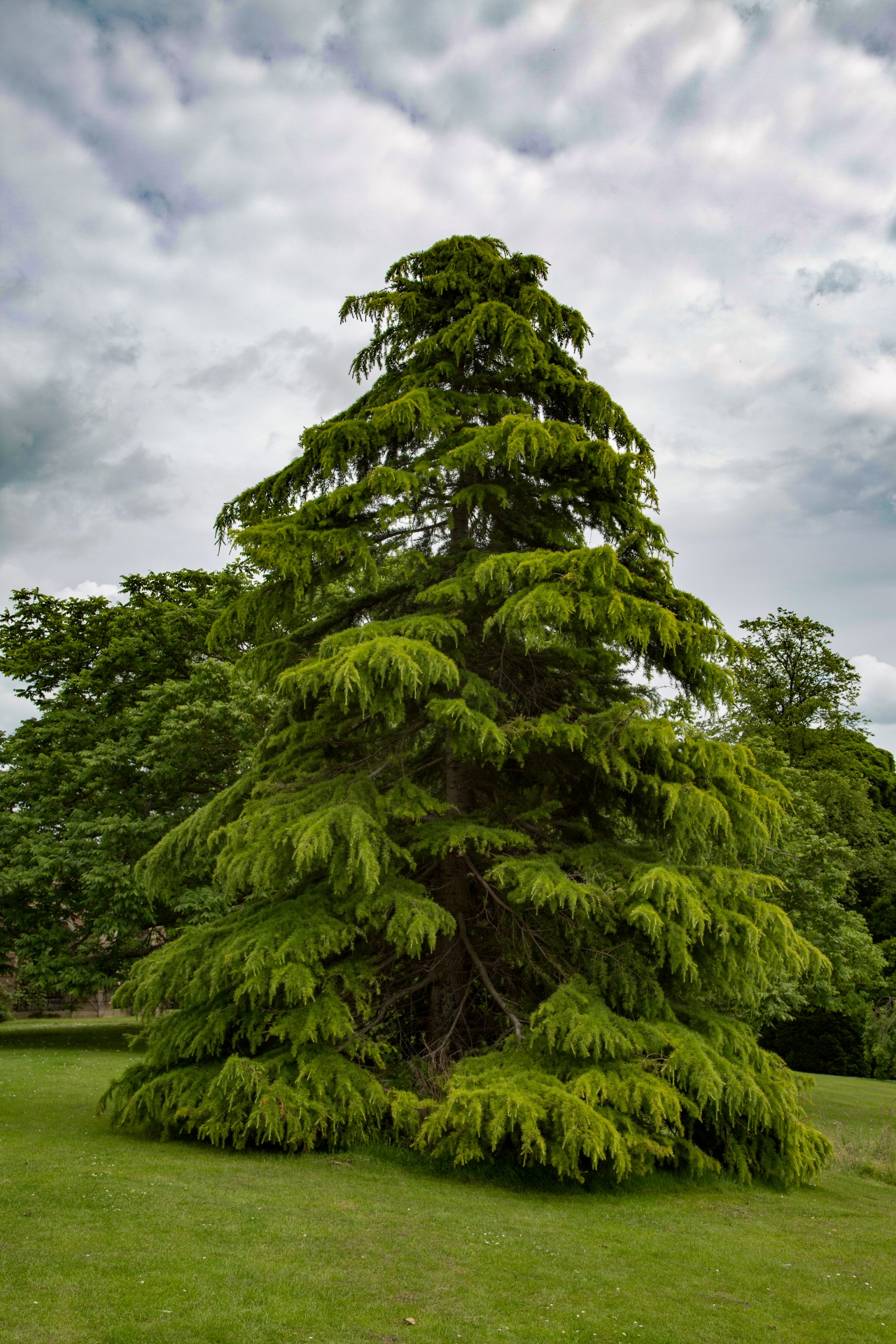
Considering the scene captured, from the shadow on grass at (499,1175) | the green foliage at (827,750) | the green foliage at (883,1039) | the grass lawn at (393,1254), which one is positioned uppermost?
the green foliage at (827,750)

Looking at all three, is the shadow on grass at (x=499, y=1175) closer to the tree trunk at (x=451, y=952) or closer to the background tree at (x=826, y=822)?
the tree trunk at (x=451, y=952)

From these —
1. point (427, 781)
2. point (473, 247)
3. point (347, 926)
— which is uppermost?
point (473, 247)

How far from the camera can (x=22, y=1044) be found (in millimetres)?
22031

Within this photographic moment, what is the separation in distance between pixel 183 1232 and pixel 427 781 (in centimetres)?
639

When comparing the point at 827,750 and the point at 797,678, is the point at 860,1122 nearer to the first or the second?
the point at 827,750

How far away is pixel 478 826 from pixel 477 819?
24.0 inches

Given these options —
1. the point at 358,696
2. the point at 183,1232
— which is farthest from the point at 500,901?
the point at 183,1232

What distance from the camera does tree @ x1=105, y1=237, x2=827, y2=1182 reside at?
8328 millimetres

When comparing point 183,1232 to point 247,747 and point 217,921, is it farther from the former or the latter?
point 247,747

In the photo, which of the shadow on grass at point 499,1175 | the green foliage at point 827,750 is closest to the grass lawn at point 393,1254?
the shadow on grass at point 499,1175

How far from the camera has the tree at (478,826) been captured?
8328 millimetres

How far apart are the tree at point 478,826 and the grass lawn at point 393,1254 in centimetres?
46

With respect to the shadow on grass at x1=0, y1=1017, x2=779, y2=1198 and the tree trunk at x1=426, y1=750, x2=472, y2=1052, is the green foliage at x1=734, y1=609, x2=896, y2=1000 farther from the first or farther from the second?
the shadow on grass at x1=0, y1=1017, x2=779, y2=1198

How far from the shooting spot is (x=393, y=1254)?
6082 millimetres
